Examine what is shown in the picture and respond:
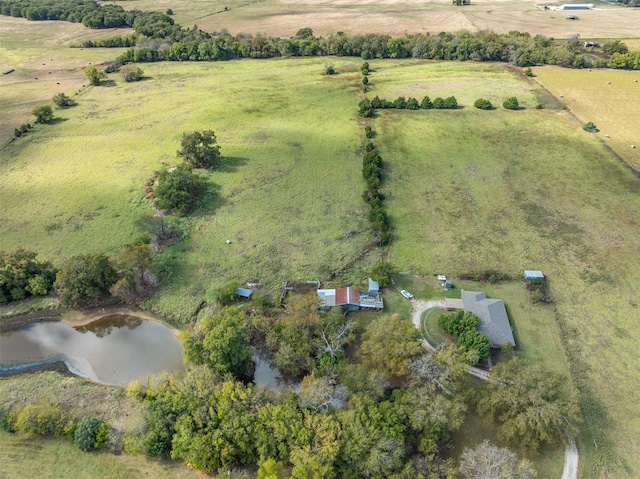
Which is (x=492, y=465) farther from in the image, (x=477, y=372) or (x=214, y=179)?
(x=214, y=179)

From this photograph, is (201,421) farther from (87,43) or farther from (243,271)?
(87,43)

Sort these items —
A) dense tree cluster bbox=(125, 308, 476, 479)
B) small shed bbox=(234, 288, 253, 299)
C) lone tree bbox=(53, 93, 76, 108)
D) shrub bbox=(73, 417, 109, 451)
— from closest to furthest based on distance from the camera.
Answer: dense tree cluster bbox=(125, 308, 476, 479) → shrub bbox=(73, 417, 109, 451) → small shed bbox=(234, 288, 253, 299) → lone tree bbox=(53, 93, 76, 108)

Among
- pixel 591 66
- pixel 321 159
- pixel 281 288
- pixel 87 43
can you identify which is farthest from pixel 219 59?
pixel 591 66

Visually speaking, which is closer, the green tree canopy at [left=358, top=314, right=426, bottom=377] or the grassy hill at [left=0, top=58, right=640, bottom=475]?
the green tree canopy at [left=358, top=314, right=426, bottom=377]

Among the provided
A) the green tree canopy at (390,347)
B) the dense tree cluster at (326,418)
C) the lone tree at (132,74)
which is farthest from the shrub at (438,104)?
the lone tree at (132,74)

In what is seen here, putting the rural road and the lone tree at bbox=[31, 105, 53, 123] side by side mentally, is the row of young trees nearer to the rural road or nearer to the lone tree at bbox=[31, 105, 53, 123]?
the rural road

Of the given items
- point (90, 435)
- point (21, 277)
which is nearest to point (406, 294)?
point (90, 435)

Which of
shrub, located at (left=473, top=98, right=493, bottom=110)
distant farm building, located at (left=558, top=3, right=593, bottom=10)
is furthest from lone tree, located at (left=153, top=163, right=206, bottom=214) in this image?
distant farm building, located at (left=558, top=3, right=593, bottom=10)
